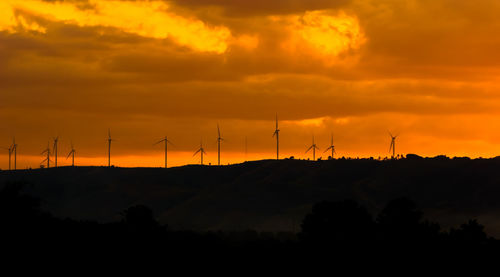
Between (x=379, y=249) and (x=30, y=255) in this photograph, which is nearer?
(x=30, y=255)

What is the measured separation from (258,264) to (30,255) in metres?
20.0

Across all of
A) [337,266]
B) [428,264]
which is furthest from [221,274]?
[428,264]

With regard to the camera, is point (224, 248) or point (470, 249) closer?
point (224, 248)

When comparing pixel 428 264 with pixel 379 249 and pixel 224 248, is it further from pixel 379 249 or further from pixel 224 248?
pixel 224 248

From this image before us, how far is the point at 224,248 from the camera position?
362 feet

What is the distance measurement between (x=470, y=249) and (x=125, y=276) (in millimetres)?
47016

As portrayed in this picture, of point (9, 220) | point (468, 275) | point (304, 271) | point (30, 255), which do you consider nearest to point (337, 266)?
point (304, 271)

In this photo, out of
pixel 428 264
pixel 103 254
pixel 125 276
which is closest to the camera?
pixel 125 276

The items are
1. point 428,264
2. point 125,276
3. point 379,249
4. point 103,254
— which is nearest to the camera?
point 125,276

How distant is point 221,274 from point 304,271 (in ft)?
32.7

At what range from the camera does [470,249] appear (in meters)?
124

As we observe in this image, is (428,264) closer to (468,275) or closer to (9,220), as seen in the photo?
(468,275)

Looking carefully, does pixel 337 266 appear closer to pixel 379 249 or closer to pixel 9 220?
pixel 379 249

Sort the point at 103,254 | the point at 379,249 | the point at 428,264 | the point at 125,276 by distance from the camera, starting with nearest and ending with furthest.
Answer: the point at 125,276
the point at 103,254
the point at 428,264
the point at 379,249
